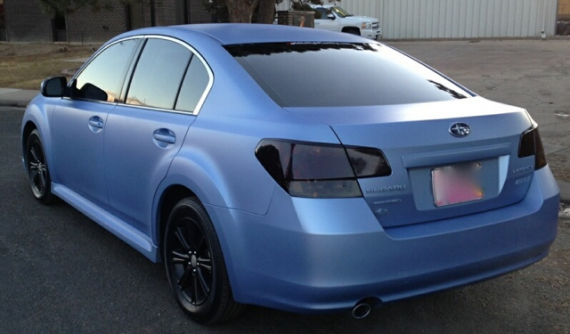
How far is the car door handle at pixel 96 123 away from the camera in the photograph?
14.6ft

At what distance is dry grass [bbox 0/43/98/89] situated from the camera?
1659 cm

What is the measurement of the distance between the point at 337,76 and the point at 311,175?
102cm

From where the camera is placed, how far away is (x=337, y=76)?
376 centimetres

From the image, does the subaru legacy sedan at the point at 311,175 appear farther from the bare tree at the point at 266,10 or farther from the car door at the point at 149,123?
the bare tree at the point at 266,10

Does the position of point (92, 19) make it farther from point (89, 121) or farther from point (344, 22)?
point (89, 121)

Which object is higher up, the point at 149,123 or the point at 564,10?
the point at 149,123

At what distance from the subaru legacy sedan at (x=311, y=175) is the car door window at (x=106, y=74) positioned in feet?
0.83

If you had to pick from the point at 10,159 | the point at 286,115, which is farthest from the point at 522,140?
the point at 10,159

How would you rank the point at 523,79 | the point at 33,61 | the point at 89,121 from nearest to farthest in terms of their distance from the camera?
the point at 89,121 < the point at 523,79 < the point at 33,61

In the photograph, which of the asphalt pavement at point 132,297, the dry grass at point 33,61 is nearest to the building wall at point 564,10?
the dry grass at point 33,61

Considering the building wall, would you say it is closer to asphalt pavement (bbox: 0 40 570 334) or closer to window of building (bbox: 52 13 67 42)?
window of building (bbox: 52 13 67 42)

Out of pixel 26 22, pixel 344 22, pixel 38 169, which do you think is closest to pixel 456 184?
pixel 38 169

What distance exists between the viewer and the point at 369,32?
92.7ft

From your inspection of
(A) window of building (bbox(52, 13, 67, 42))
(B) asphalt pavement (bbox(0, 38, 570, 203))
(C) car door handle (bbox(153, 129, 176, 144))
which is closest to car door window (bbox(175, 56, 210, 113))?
(C) car door handle (bbox(153, 129, 176, 144))
